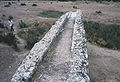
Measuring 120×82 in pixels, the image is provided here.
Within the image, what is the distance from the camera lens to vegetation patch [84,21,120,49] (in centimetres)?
1293

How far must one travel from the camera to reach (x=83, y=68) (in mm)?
5090

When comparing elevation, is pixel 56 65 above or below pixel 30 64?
below

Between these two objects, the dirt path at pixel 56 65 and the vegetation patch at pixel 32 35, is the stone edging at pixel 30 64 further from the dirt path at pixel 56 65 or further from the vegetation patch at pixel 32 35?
the vegetation patch at pixel 32 35

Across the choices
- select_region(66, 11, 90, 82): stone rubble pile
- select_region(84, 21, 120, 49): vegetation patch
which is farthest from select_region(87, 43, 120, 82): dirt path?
select_region(66, 11, 90, 82): stone rubble pile

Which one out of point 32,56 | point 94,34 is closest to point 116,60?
point 94,34

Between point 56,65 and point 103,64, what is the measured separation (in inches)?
190

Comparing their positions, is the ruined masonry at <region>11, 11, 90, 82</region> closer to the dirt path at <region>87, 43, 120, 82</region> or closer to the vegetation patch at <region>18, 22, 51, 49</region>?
the dirt path at <region>87, 43, 120, 82</region>

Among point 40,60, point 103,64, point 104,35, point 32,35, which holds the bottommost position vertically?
point 103,64

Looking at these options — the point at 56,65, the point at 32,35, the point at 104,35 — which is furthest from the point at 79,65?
the point at 104,35

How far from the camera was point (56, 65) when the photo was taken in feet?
19.6

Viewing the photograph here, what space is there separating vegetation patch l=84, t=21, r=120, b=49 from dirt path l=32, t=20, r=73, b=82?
19.8ft

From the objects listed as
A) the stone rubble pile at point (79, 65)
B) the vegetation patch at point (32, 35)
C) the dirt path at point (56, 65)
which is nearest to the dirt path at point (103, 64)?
the stone rubble pile at point (79, 65)

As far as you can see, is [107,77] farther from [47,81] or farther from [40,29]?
[40,29]

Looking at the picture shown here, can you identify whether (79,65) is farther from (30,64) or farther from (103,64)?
(103,64)
